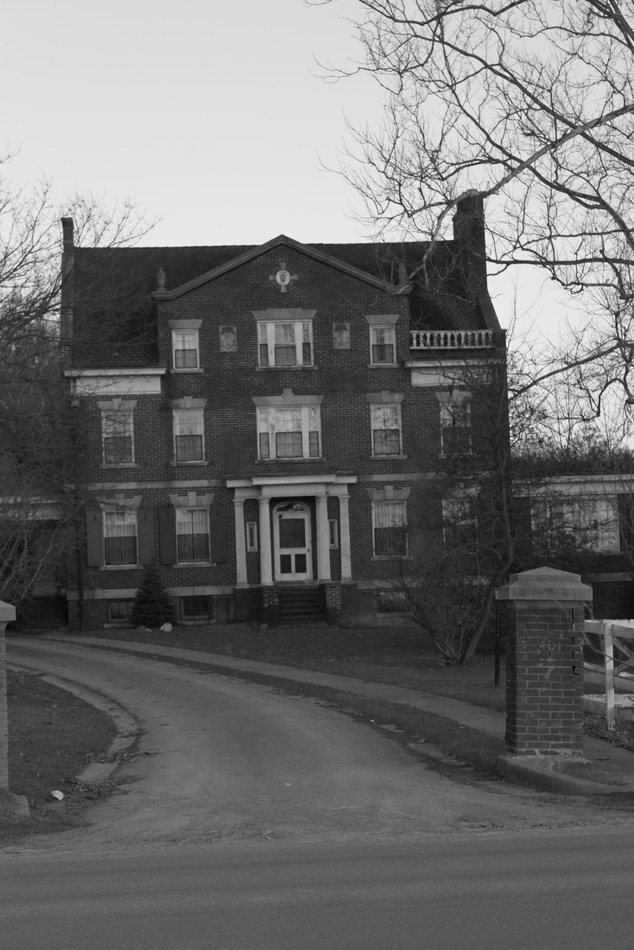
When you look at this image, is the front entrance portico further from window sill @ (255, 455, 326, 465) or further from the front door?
window sill @ (255, 455, 326, 465)

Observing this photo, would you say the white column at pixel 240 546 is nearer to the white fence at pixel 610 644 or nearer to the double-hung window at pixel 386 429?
the double-hung window at pixel 386 429

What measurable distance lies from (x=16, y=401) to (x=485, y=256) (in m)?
10.9

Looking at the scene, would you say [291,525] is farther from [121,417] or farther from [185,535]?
[121,417]

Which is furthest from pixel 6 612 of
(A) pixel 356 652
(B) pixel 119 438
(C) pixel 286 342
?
(C) pixel 286 342

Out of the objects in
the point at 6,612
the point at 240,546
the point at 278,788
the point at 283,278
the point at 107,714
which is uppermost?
the point at 283,278

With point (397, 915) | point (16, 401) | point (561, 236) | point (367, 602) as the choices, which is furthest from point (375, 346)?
point (397, 915)

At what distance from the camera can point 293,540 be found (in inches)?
1558

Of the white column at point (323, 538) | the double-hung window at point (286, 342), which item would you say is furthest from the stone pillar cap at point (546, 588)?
the double-hung window at point (286, 342)

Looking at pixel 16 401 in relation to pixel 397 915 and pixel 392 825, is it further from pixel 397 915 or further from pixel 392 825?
pixel 397 915

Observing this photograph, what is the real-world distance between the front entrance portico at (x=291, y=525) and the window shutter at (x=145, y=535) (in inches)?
106

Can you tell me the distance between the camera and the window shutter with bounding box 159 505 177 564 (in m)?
38.6

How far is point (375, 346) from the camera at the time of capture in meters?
39.2

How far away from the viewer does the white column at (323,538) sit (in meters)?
38.3

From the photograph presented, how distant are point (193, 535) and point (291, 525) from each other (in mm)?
3189
